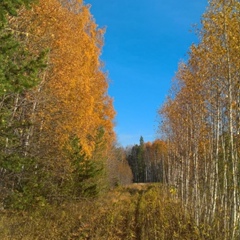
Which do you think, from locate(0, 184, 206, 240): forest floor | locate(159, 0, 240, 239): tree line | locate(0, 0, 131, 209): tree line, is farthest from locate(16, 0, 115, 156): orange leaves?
locate(159, 0, 240, 239): tree line

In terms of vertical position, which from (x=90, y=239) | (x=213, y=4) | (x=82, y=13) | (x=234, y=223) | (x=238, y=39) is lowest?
(x=90, y=239)

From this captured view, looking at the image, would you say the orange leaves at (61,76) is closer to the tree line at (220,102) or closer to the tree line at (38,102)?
the tree line at (38,102)

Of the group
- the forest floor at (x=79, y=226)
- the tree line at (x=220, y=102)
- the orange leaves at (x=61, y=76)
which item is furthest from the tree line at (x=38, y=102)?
the tree line at (x=220, y=102)

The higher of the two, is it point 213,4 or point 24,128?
point 213,4

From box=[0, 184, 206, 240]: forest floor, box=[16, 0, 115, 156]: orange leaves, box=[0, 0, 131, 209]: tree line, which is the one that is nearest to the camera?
box=[0, 0, 131, 209]: tree line

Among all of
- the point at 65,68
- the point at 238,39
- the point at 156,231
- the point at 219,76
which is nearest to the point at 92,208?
the point at 156,231

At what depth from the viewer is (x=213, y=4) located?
1030 centimetres

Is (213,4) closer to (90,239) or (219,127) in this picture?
(219,127)

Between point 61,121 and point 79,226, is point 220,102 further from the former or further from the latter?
point 79,226

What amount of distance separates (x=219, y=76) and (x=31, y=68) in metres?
6.23

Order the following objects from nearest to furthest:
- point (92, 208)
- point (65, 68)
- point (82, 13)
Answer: point (65, 68) < point (92, 208) < point (82, 13)

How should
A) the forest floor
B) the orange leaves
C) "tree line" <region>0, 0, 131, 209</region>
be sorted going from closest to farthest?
"tree line" <region>0, 0, 131, 209</region>
the forest floor
the orange leaves

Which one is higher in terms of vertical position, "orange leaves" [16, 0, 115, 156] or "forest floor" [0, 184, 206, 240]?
"orange leaves" [16, 0, 115, 156]

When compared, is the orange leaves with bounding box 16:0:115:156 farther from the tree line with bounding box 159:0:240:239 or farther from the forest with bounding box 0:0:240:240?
the tree line with bounding box 159:0:240:239
